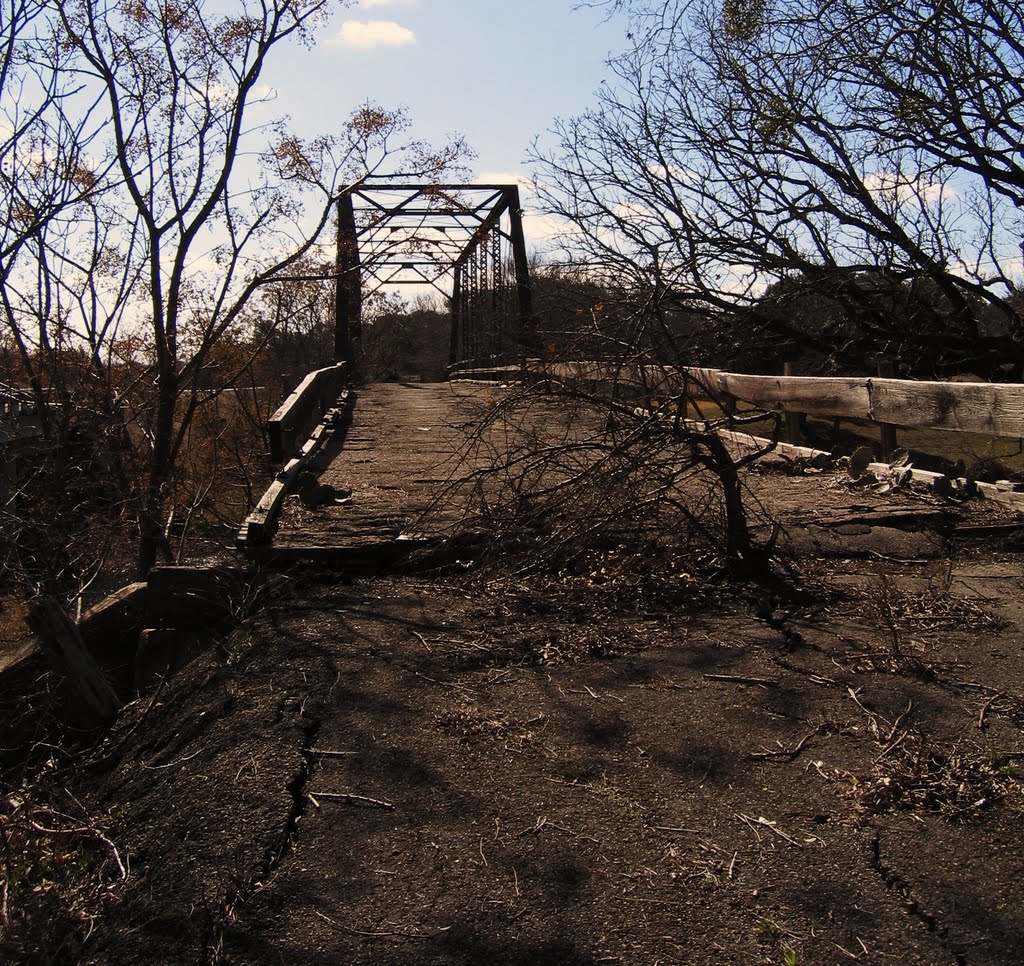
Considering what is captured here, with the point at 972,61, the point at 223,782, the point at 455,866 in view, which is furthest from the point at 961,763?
the point at 972,61

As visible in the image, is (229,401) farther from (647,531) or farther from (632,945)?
(632,945)

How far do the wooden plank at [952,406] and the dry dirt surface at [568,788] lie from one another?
0.81 m

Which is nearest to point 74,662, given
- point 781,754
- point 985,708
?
point 781,754

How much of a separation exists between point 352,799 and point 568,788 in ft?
1.78

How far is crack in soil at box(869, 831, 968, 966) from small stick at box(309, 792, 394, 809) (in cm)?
112

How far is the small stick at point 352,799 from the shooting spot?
255 centimetres

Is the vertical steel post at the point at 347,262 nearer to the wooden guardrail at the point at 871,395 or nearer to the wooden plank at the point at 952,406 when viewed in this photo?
the wooden guardrail at the point at 871,395

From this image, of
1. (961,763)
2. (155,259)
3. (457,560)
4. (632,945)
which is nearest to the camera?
(632,945)

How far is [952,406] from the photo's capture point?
5.25 meters

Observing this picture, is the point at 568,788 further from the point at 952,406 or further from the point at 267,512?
the point at 952,406

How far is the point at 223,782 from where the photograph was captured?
282 cm

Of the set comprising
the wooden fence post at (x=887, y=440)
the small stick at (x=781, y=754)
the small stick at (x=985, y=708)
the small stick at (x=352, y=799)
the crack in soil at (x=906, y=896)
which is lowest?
the small stick at (x=352, y=799)

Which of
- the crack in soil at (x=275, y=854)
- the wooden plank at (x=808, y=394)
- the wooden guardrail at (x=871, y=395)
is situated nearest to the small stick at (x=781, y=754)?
the crack in soil at (x=275, y=854)

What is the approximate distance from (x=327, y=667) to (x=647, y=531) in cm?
163
